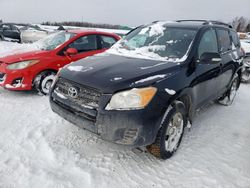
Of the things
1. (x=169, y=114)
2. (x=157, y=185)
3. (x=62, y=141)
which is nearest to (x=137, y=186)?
(x=157, y=185)

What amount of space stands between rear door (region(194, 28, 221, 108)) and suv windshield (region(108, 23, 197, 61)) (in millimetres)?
248

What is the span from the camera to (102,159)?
3121mm

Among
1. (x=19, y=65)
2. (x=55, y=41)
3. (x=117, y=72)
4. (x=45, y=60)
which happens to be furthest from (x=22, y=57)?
(x=117, y=72)

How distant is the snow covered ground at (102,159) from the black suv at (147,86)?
1.01 feet

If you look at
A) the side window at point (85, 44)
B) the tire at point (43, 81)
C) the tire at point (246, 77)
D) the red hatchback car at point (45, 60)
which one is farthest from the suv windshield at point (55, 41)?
the tire at point (246, 77)

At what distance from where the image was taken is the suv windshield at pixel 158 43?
361cm

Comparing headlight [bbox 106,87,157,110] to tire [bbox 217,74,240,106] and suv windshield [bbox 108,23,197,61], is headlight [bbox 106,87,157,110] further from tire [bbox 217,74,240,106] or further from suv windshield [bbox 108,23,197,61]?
tire [bbox 217,74,240,106]

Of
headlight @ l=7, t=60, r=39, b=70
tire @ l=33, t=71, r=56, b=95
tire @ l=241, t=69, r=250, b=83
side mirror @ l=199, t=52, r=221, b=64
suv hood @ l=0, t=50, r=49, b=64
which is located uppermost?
side mirror @ l=199, t=52, r=221, b=64

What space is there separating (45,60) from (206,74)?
330cm

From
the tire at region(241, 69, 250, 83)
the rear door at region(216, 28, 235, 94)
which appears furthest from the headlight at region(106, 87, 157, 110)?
the tire at region(241, 69, 250, 83)

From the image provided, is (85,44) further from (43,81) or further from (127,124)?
(127,124)

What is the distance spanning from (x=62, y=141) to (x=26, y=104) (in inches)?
69.4

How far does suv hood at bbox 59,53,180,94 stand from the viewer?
279cm

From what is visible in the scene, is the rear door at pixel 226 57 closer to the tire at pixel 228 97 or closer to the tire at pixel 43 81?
the tire at pixel 228 97
